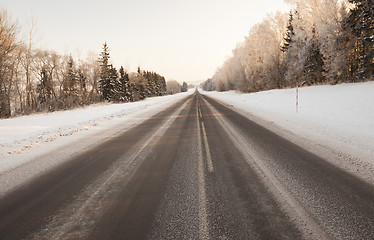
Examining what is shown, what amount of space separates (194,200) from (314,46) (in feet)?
97.6

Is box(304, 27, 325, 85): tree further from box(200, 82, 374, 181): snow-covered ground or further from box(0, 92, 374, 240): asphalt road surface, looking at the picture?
box(0, 92, 374, 240): asphalt road surface

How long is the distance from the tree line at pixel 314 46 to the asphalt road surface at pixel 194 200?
57.0 feet

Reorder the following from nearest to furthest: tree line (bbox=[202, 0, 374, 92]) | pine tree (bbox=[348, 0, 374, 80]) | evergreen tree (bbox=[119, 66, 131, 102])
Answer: pine tree (bbox=[348, 0, 374, 80]) < tree line (bbox=[202, 0, 374, 92]) < evergreen tree (bbox=[119, 66, 131, 102])

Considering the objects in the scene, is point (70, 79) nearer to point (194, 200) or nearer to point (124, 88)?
point (124, 88)

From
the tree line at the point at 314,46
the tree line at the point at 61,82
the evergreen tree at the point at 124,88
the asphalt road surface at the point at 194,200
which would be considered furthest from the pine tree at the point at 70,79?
the asphalt road surface at the point at 194,200

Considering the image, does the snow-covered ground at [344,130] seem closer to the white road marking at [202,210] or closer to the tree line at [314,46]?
the white road marking at [202,210]

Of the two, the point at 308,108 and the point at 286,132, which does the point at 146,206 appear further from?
the point at 308,108

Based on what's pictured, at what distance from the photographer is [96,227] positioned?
8.03 ft

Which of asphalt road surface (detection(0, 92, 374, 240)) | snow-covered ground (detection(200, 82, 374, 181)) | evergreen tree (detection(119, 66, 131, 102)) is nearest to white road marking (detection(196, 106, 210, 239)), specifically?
asphalt road surface (detection(0, 92, 374, 240))

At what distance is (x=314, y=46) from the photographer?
970 inches

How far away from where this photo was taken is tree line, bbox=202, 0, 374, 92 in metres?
15.6

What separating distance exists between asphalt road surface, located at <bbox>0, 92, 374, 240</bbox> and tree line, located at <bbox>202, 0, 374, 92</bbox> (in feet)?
57.0

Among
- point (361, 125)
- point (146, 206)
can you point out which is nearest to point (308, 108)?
point (361, 125)

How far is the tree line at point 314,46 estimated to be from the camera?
15.6 metres
